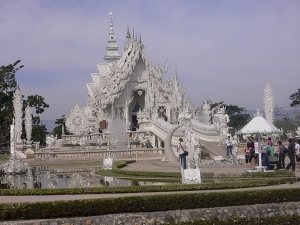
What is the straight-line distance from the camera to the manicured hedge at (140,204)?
11125 millimetres

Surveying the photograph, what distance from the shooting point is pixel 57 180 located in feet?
65.4

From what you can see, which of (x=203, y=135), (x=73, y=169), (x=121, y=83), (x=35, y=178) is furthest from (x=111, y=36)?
(x=35, y=178)

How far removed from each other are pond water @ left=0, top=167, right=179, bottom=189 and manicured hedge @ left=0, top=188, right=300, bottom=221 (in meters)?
4.43

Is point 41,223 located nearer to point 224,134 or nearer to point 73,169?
point 73,169

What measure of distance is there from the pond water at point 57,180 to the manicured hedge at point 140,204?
14.5 feet

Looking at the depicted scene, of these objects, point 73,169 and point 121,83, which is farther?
point 121,83

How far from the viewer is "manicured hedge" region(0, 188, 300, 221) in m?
11.1

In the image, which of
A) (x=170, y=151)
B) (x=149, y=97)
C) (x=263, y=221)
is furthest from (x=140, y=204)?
(x=149, y=97)

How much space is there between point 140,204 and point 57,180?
8.91 metres

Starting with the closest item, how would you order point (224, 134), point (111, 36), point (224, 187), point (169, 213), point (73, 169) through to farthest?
point (169, 213) < point (224, 187) < point (73, 169) < point (224, 134) < point (111, 36)

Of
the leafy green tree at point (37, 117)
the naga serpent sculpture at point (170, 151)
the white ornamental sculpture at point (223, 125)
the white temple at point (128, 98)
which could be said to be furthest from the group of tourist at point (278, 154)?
the leafy green tree at point (37, 117)

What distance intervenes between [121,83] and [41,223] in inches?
1465

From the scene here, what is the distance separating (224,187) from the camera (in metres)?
13.8

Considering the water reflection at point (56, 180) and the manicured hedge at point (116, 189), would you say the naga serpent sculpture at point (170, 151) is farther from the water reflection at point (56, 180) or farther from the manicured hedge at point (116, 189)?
the manicured hedge at point (116, 189)
